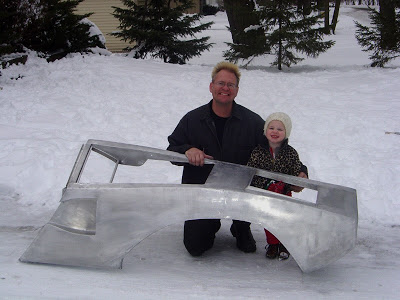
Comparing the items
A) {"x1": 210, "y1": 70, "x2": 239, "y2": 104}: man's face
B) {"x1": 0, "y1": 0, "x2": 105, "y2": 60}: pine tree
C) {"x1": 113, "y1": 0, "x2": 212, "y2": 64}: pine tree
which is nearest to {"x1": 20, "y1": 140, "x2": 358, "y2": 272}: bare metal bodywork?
{"x1": 210, "y1": 70, "x2": 239, "y2": 104}: man's face

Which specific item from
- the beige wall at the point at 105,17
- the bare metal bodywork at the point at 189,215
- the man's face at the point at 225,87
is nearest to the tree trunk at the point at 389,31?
the man's face at the point at 225,87

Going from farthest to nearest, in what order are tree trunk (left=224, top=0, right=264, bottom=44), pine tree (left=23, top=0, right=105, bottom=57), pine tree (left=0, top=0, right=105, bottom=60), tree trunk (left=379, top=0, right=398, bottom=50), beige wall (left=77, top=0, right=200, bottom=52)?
1. beige wall (left=77, top=0, right=200, bottom=52)
2. tree trunk (left=224, top=0, right=264, bottom=44)
3. tree trunk (left=379, top=0, right=398, bottom=50)
4. pine tree (left=23, top=0, right=105, bottom=57)
5. pine tree (left=0, top=0, right=105, bottom=60)

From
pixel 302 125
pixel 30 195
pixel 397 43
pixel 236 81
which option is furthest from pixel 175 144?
pixel 397 43

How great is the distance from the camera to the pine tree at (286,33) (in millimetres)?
10922

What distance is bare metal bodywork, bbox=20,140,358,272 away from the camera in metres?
2.80

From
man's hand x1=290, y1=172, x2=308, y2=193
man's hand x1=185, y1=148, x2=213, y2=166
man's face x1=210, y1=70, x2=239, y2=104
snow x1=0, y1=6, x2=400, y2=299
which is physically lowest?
snow x1=0, y1=6, x2=400, y2=299

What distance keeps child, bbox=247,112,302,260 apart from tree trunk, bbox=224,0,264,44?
8.22 m

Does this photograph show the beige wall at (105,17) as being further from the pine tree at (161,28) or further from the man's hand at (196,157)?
the man's hand at (196,157)

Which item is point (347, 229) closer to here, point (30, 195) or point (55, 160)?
point (30, 195)

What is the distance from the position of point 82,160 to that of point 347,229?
1.74m

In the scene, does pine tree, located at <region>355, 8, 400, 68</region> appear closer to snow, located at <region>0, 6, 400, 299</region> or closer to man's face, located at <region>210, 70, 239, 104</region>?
snow, located at <region>0, 6, 400, 299</region>

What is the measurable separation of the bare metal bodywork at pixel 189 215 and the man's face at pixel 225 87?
555mm

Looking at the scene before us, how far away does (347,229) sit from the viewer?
279cm

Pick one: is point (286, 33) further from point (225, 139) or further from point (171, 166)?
point (225, 139)
